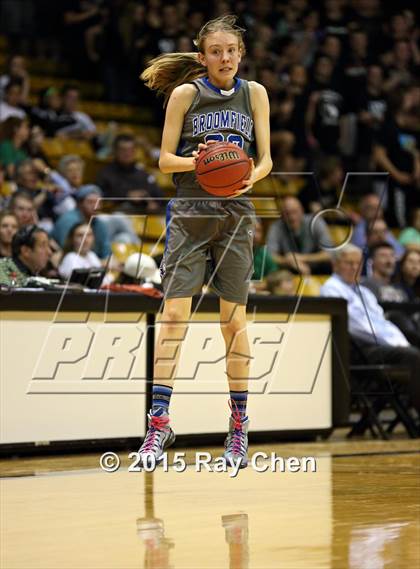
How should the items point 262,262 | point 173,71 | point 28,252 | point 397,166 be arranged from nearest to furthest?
point 173,71, point 28,252, point 262,262, point 397,166

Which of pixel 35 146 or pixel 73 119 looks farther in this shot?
pixel 73 119

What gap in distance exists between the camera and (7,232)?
26.6 feet

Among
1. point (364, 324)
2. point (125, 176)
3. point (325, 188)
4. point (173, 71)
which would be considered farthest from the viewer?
point (325, 188)

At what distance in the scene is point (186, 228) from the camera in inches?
205

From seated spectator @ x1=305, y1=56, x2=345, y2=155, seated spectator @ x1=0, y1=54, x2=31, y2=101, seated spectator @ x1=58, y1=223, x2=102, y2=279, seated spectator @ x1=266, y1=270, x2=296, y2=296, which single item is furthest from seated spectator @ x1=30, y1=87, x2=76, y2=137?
seated spectator @ x1=266, y1=270, x2=296, y2=296

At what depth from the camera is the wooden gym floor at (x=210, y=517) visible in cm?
380

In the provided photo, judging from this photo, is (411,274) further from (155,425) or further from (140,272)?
(155,425)

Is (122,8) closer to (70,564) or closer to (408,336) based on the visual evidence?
(408,336)

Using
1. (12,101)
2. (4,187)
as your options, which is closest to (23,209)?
(4,187)

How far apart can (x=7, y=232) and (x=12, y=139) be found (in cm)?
260

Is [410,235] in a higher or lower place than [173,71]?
higher

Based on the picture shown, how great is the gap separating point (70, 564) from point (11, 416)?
3.23 metres

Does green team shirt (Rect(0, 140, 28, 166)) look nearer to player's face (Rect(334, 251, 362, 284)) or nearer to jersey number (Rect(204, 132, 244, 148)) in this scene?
player's face (Rect(334, 251, 362, 284))

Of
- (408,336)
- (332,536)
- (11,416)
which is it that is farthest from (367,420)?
(332,536)
